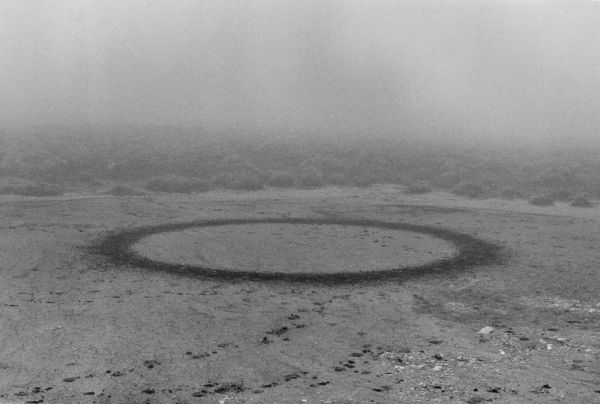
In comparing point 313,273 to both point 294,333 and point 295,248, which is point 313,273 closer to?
point 295,248

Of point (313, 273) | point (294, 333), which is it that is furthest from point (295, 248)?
point (294, 333)

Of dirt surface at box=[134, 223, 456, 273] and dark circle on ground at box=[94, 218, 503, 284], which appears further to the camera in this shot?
dirt surface at box=[134, 223, 456, 273]

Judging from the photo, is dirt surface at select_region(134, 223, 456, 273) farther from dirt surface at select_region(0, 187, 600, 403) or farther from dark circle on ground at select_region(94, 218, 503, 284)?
dirt surface at select_region(0, 187, 600, 403)

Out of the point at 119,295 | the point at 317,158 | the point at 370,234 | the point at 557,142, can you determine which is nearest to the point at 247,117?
the point at 557,142

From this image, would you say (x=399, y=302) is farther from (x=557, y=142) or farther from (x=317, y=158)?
(x=557, y=142)

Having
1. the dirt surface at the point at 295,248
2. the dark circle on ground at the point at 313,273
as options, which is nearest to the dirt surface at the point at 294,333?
the dark circle on ground at the point at 313,273

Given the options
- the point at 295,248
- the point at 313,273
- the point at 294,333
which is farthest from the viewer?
the point at 295,248

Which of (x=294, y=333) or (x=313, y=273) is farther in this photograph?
(x=313, y=273)

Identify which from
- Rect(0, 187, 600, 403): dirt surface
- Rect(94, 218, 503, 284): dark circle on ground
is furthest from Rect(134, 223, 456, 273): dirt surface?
Rect(0, 187, 600, 403): dirt surface
